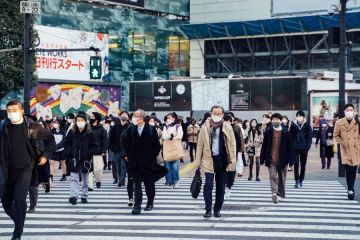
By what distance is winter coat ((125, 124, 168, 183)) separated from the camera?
11.9 metres

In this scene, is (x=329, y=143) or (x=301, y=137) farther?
(x=329, y=143)

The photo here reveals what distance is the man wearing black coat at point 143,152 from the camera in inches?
467

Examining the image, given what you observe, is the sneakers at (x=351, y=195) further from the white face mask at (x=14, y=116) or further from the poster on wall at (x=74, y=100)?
the poster on wall at (x=74, y=100)

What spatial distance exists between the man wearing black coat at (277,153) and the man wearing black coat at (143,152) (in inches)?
93.6

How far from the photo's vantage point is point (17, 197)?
8719 mm

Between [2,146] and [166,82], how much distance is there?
30809 millimetres

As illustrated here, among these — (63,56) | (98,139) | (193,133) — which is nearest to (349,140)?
(98,139)

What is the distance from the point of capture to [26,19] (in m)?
22.7

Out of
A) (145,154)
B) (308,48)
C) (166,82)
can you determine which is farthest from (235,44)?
(145,154)

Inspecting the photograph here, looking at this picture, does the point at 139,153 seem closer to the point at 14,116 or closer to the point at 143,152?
the point at 143,152

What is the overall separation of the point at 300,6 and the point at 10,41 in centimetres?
3185

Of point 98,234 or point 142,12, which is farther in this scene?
point 142,12

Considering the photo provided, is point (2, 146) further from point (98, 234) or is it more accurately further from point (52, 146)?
point (98, 234)

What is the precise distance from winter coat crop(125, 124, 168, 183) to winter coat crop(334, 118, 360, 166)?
12.4 feet
